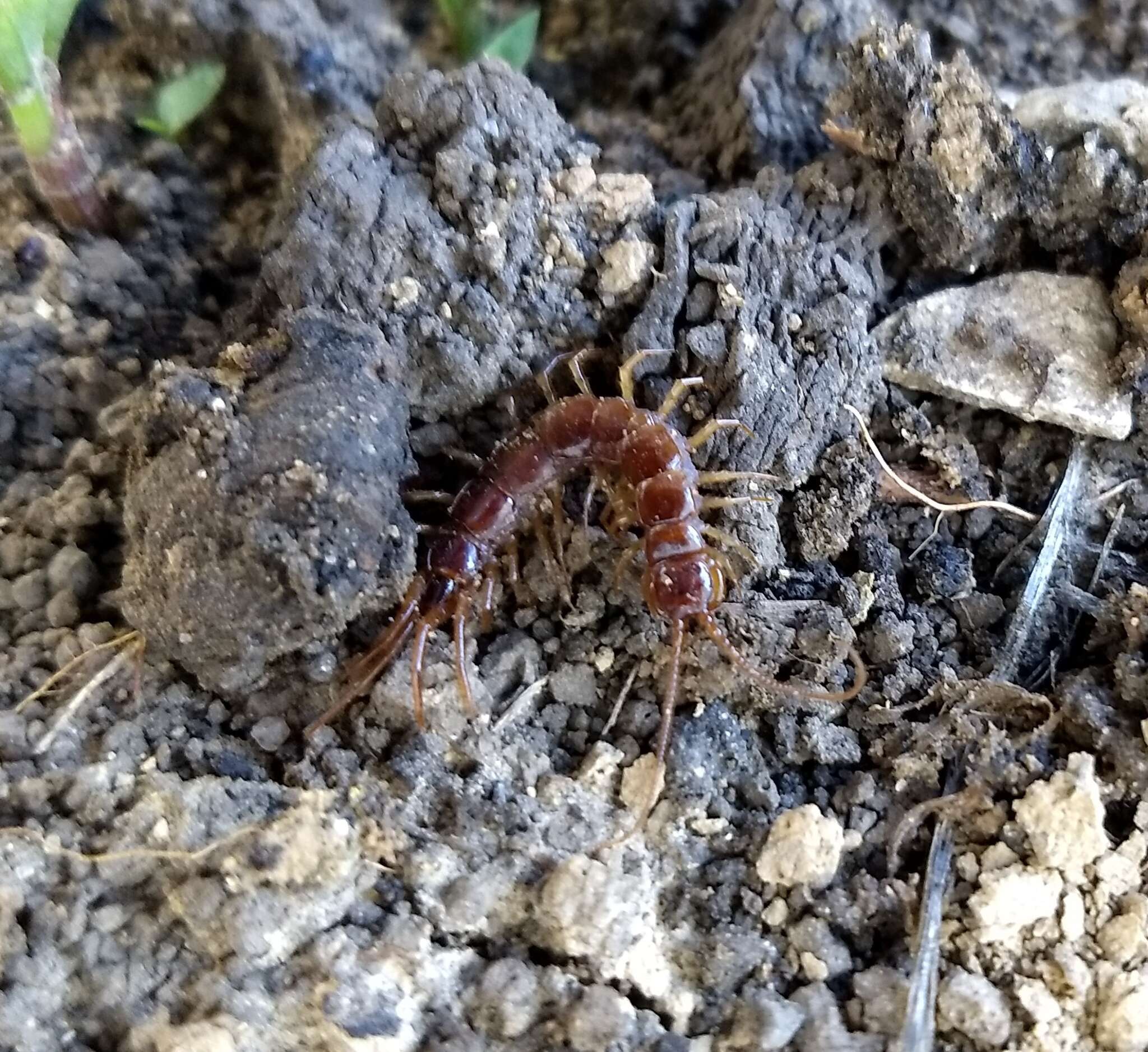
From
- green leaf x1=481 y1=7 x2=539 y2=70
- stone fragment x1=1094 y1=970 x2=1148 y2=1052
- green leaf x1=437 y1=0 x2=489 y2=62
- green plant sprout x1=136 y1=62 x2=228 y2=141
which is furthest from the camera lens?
green leaf x1=437 y1=0 x2=489 y2=62

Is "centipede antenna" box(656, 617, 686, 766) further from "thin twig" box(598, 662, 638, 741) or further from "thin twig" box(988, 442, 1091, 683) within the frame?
"thin twig" box(988, 442, 1091, 683)

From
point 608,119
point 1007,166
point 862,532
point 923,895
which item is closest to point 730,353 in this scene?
point 862,532

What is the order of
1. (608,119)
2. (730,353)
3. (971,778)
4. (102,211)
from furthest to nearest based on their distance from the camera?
(608,119), (102,211), (730,353), (971,778)

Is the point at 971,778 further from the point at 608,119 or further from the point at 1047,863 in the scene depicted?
the point at 608,119

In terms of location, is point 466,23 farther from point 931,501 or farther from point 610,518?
point 931,501

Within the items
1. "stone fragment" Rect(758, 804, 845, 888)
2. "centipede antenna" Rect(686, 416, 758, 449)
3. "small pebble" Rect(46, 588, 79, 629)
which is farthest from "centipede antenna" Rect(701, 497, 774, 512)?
"small pebble" Rect(46, 588, 79, 629)

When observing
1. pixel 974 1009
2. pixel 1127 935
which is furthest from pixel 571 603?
pixel 1127 935
